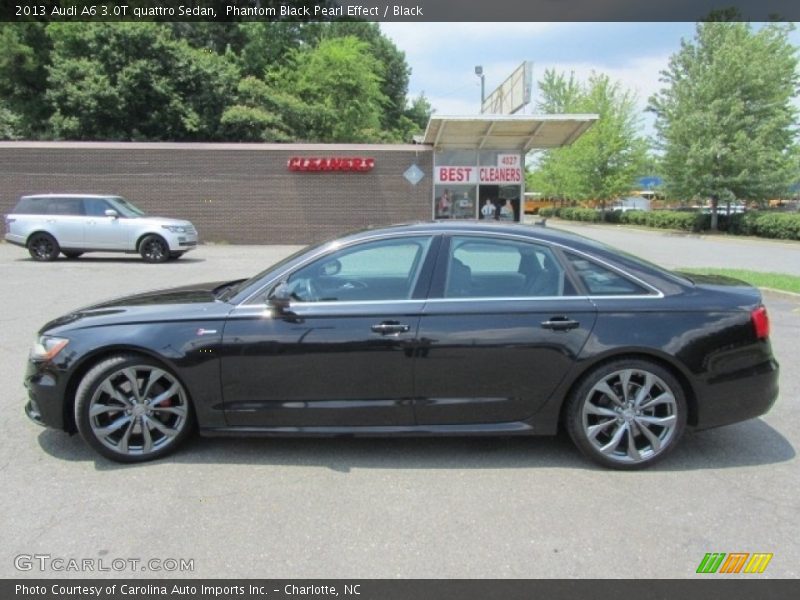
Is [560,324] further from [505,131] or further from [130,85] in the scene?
[130,85]

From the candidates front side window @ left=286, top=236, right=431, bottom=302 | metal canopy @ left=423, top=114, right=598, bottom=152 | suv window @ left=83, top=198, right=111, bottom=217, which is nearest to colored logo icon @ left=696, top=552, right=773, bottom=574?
front side window @ left=286, top=236, right=431, bottom=302

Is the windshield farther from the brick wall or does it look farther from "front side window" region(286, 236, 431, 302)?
"front side window" region(286, 236, 431, 302)

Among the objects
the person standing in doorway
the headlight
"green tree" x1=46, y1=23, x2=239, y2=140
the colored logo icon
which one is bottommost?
the colored logo icon

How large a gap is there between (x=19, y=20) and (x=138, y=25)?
6956mm

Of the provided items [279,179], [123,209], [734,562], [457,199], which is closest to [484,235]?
[734,562]

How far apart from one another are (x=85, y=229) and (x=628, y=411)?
14609 mm

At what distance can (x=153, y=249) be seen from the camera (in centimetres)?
1466

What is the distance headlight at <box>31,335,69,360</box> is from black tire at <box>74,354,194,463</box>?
0.25m

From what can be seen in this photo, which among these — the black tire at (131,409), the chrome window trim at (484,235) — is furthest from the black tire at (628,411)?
the black tire at (131,409)

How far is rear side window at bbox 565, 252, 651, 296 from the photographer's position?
369 cm

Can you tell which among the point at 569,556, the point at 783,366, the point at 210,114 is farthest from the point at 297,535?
the point at 210,114

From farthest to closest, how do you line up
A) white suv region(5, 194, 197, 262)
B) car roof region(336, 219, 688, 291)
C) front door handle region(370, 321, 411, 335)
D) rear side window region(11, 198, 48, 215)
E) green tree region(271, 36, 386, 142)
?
green tree region(271, 36, 386, 142)
rear side window region(11, 198, 48, 215)
white suv region(5, 194, 197, 262)
car roof region(336, 219, 688, 291)
front door handle region(370, 321, 411, 335)

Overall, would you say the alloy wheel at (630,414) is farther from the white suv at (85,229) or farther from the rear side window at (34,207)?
the rear side window at (34,207)

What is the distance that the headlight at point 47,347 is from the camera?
3.65 metres
